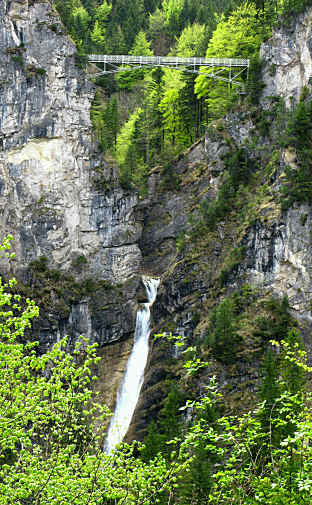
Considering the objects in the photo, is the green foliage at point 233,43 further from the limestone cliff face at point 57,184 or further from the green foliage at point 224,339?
the green foliage at point 224,339

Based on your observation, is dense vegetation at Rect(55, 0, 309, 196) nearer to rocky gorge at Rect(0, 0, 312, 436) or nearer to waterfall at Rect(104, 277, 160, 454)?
rocky gorge at Rect(0, 0, 312, 436)

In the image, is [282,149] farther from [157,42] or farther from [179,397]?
[157,42]

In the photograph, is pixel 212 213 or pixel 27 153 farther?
pixel 27 153

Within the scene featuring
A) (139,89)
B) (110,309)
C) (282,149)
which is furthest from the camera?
(139,89)

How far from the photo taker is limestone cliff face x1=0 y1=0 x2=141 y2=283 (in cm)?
5166

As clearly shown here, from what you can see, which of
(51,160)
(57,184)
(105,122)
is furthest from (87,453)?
(105,122)

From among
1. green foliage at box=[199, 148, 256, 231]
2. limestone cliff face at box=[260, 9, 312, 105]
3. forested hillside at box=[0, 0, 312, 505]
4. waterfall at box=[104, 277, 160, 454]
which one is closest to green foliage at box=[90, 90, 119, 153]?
forested hillside at box=[0, 0, 312, 505]

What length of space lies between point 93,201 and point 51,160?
5080 mm

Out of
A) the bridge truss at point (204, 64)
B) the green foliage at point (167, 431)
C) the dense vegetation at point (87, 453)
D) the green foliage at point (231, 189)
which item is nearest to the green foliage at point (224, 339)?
the green foliage at point (167, 431)

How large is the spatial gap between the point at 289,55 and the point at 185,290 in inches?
801

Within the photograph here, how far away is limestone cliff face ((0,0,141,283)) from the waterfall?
3658mm

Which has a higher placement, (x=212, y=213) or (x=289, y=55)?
(x=289, y=55)

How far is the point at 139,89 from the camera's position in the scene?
67375 millimetres

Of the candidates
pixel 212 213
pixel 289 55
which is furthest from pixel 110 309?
pixel 289 55
